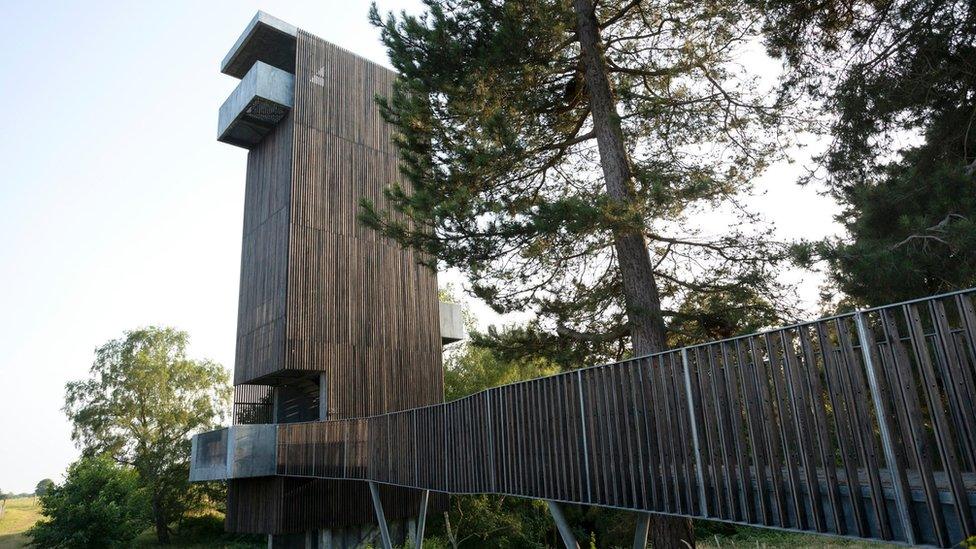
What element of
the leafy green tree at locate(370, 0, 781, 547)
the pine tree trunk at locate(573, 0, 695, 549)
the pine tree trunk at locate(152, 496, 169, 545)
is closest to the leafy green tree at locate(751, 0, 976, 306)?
the leafy green tree at locate(370, 0, 781, 547)

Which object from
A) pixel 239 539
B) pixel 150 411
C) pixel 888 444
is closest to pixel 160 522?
pixel 239 539

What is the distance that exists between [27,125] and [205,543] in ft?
52.7

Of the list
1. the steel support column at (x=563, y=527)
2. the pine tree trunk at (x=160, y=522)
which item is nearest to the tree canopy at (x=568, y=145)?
the steel support column at (x=563, y=527)

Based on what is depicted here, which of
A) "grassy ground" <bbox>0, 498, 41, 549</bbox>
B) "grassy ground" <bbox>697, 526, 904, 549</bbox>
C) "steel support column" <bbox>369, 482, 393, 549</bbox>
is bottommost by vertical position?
"grassy ground" <bbox>697, 526, 904, 549</bbox>

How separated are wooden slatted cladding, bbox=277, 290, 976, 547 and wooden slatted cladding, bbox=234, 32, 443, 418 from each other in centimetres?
764

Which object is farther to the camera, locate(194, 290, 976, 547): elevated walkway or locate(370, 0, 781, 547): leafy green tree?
locate(370, 0, 781, 547): leafy green tree

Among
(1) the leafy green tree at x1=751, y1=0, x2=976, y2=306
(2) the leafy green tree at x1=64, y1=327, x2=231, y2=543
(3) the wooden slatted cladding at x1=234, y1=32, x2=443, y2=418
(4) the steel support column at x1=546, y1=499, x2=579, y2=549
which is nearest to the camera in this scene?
(4) the steel support column at x1=546, y1=499, x2=579, y2=549

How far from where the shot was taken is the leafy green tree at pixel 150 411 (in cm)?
2147

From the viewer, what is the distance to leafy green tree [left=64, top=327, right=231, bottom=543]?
2147cm

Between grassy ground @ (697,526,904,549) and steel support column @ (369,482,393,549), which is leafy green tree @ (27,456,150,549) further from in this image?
grassy ground @ (697,526,904,549)

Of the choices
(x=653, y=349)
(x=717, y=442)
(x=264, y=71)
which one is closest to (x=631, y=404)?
(x=717, y=442)

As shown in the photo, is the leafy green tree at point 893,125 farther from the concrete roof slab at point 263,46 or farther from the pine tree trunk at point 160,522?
the pine tree trunk at point 160,522

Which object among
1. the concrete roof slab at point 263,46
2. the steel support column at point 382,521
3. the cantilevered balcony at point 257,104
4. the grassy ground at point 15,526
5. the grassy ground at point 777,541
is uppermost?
the concrete roof slab at point 263,46

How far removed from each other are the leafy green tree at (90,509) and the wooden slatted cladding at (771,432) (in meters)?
15.2
